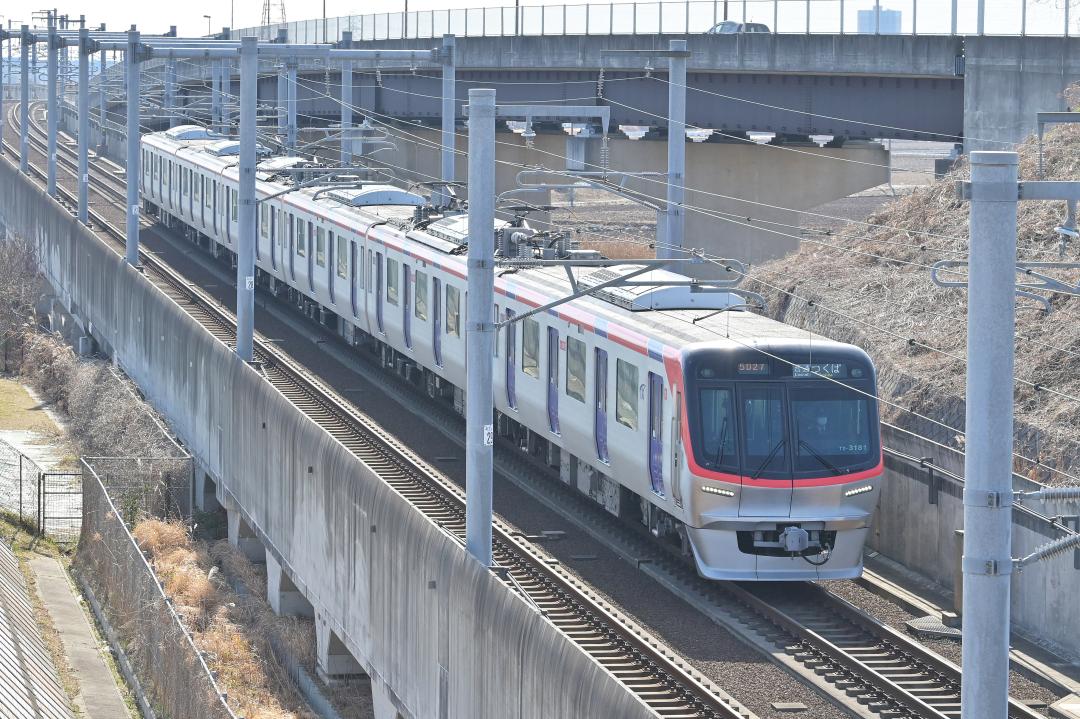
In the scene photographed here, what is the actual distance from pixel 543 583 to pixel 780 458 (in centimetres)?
249

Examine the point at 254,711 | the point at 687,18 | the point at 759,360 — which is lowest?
the point at 254,711

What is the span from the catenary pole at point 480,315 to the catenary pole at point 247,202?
12284 millimetres

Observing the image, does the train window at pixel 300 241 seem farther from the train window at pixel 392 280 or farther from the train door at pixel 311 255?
the train window at pixel 392 280

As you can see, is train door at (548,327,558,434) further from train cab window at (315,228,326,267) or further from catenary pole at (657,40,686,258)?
train cab window at (315,228,326,267)

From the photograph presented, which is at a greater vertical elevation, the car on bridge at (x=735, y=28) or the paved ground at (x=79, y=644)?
the car on bridge at (x=735, y=28)

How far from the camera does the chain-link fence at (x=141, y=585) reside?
19.8m

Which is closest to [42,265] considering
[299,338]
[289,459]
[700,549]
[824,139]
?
[299,338]

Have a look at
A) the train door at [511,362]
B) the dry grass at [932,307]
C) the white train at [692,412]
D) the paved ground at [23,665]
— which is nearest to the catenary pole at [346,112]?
the dry grass at [932,307]

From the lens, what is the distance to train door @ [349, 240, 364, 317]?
2883cm

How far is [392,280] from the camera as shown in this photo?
1053 inches

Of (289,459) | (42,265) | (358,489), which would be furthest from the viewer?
(42,265)

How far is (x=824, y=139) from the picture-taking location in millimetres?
34562

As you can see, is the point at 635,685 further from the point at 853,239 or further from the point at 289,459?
the point at 853,239

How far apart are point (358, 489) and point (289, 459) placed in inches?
145
